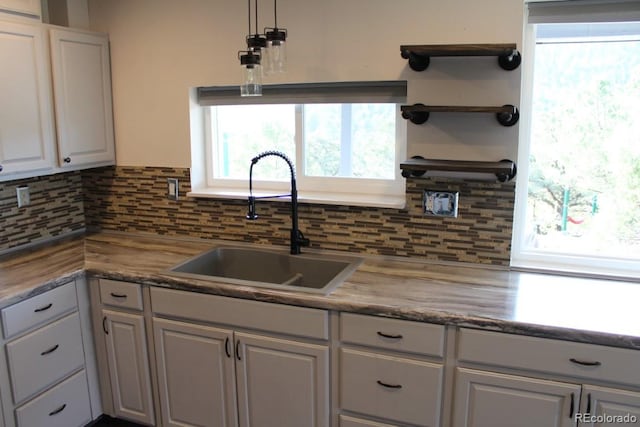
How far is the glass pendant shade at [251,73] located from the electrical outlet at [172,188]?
2.72 ft

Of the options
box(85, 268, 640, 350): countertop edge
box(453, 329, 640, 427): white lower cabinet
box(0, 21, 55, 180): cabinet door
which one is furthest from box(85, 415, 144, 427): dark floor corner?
box(453, 329, 640, 427): white lower cabinet

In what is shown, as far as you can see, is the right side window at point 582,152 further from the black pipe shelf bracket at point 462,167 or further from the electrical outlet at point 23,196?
the electrical outlet at point 23,196

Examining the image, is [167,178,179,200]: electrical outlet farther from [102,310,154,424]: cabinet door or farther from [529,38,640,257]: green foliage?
[529,38,640,257]: green foliage

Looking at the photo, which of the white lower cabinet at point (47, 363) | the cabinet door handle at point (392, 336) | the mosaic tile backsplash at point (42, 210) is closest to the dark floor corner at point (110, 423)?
the white lower cabinet at point (47, 363)

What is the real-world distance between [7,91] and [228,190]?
1.13 m

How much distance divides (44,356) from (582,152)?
2497 mm

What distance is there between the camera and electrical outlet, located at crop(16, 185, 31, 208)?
278cm

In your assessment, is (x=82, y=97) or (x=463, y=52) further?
(x=82, y=97)

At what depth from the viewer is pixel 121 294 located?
7.97ft

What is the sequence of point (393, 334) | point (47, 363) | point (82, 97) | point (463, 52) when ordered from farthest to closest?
point (82, 97)
point (47, 363)
point (463, 52)
point (393, 334)

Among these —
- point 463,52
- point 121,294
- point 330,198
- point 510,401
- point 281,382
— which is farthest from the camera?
point 330,198

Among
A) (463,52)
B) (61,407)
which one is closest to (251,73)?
(463,52)

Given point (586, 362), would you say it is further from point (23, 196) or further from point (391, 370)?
point (23, 196)

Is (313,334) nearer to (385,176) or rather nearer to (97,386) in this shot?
(385,176)
